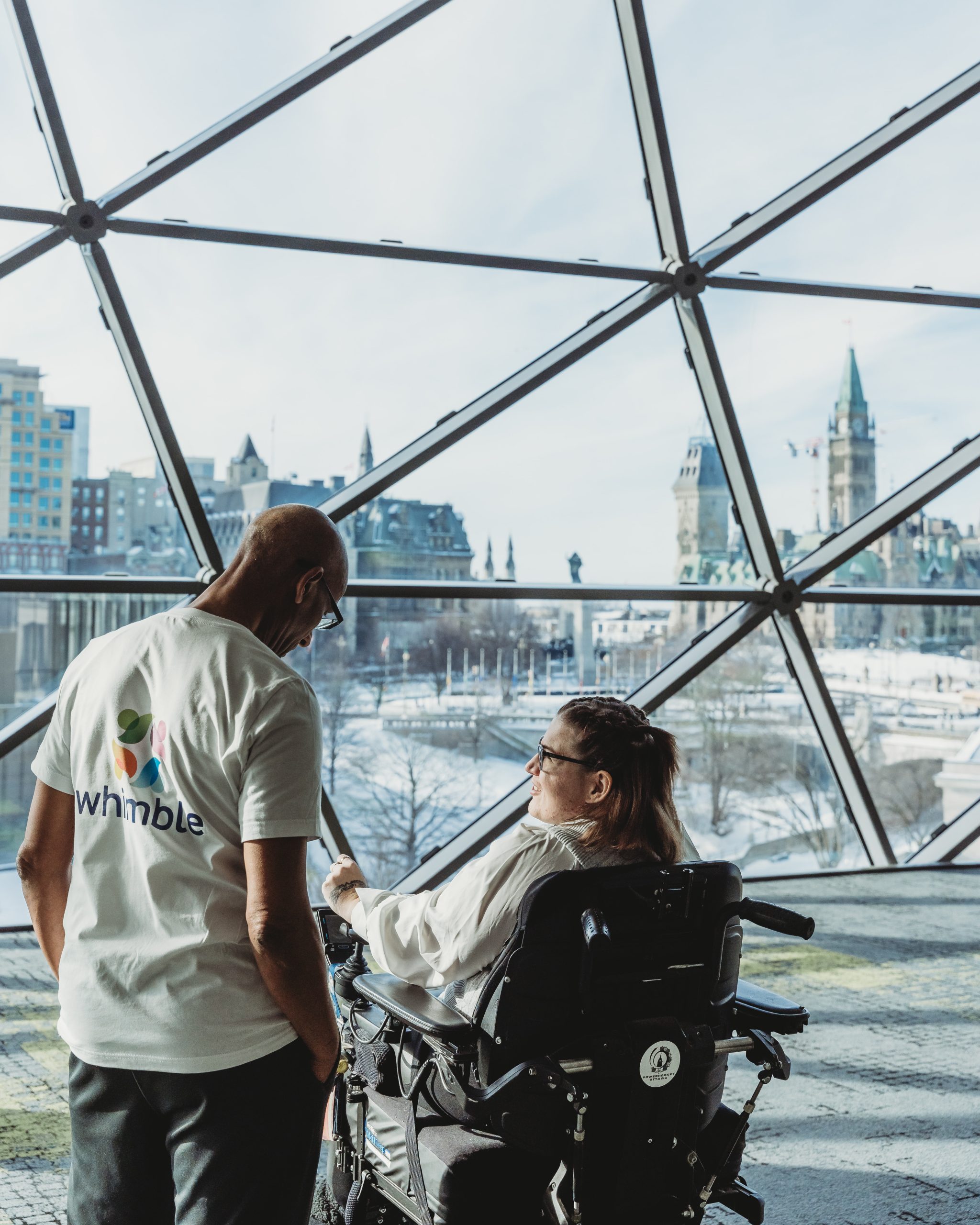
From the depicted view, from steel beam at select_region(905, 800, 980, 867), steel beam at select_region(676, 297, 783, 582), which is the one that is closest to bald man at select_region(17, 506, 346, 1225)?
steel beam at select_region(676, 297, 783, 582)

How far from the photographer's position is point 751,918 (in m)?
2.08

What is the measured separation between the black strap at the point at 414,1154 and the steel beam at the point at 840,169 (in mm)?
4876

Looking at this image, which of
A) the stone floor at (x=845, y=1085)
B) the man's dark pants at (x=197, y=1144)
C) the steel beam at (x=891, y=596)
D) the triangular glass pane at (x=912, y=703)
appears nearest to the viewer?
Result: the man's dark pants at (x=197, y=1144)

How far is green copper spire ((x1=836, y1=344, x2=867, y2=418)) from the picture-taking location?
25.2ft

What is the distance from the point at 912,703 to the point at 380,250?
17.9 ft

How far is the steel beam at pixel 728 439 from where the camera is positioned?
6.11 m

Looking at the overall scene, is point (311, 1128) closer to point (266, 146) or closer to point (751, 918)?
point (751, 918)

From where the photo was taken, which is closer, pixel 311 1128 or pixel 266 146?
pixel 311 1128

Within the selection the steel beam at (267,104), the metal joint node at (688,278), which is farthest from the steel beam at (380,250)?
the steel beam at (267,104)

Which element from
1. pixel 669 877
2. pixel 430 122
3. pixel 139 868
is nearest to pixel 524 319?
pixel 430 122

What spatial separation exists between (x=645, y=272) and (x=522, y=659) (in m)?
2.36

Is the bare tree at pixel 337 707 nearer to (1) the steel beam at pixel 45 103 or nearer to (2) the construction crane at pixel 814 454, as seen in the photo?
(1) the steel beam at pixel 45 103

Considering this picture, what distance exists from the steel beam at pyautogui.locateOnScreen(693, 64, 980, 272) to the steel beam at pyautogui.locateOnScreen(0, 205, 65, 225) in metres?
3.18

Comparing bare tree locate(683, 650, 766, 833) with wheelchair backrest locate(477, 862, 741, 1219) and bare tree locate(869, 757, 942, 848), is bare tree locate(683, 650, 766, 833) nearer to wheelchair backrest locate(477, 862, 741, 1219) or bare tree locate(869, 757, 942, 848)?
bare tree locate(869, 757, 942, 848)
